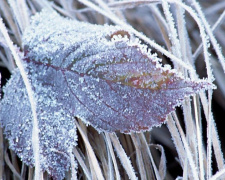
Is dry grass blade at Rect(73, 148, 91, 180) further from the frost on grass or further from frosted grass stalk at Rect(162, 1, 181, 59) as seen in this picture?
frosted grass stalk at Rect(162, 1, 181, 59)

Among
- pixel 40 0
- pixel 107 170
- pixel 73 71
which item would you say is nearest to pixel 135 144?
pixel 107 170

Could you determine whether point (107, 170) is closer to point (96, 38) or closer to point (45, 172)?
point (45, 172)

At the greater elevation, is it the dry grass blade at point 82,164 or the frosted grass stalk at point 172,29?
the frosted grass stalk at point 172,29

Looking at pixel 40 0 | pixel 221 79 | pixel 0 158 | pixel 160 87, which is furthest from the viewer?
pixel 221 79

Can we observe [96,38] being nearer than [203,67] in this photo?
Yes

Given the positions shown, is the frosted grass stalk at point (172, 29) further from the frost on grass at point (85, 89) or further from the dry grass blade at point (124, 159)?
the dry grass blade at point (124, 159)

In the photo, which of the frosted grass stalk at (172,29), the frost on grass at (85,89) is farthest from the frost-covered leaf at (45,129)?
the frosted grass stalk at (172,29)

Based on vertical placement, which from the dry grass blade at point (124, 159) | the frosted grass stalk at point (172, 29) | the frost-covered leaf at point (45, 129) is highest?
the frosted grass stalk at point (172, 29)

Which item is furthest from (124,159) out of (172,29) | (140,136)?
(172,29)
